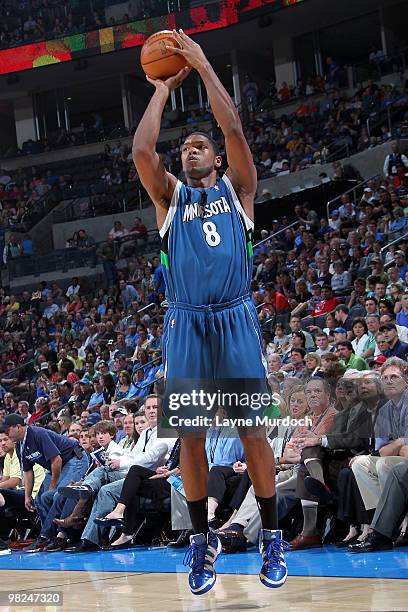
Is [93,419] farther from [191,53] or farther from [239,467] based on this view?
[191,53]

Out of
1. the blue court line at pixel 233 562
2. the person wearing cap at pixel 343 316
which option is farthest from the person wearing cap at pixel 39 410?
the blue court line at pixel 233 562

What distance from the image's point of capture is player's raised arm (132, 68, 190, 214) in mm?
4211

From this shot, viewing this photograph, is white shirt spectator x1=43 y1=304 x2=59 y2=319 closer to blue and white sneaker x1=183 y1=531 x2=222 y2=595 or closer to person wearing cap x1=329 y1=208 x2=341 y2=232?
person wearing cap x1=329 y1=208 x2=341 y2=232

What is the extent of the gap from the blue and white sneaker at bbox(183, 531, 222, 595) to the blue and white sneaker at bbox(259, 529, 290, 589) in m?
0.23

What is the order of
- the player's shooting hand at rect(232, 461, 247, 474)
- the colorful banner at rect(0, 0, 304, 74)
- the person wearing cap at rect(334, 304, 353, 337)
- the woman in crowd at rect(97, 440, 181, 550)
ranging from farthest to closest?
the colorful banner at rect(0, 0, 304, 74), the person wearing cap at rect(334, 304, 353, 337), the woman in crowd at rect(97, 440, 181, 550), the player's shooting hand at rect(232, 461, 247, 474)

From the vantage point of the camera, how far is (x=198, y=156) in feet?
14.4

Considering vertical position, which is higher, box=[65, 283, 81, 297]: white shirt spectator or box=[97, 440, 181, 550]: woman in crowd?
box=[65, 283, 81, 297]: white shirt spectator

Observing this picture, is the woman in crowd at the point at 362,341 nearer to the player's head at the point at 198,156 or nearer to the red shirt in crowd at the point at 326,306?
the red shirt in crowd at the point at 326,306

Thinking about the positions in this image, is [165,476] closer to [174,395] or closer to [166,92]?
[174,395]

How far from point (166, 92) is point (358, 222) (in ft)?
37.7

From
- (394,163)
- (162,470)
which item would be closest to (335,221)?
(394,163)

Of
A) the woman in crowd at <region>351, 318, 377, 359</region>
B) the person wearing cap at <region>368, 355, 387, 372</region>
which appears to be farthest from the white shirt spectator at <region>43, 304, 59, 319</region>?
the person wearing cap at <region>368, 355, 387, 372</region>

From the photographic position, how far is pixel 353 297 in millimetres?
11734

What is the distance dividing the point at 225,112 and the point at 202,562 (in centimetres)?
208
